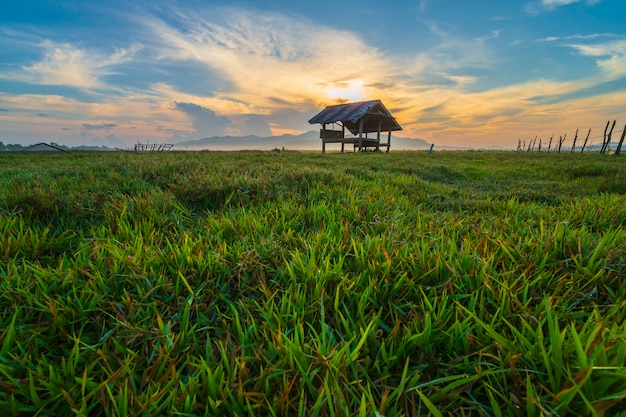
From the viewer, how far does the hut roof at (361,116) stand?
2302cm

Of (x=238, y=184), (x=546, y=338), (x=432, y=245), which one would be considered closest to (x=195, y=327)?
(x=546, y=338)

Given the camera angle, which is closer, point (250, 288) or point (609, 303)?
point (609, 303)

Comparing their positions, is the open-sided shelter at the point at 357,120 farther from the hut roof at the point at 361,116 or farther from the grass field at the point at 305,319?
the grass field at the point at 305,319

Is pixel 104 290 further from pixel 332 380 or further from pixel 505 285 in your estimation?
pixel 505 285

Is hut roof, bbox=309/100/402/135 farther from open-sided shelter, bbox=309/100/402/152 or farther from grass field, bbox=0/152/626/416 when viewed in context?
grass field, bbox=0/152/626/416

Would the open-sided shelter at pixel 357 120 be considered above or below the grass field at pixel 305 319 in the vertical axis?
above

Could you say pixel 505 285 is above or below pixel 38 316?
above

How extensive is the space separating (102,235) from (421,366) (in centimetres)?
235

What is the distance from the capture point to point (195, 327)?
1295 millimetres

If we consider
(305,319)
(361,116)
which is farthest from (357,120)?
(305,319)

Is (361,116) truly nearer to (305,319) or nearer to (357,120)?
(357,120)

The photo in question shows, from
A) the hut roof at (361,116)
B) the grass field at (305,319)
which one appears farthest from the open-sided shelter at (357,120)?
the grass field at (305,319)

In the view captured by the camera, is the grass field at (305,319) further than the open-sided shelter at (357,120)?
No

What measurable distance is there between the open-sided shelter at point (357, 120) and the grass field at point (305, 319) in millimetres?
21411
